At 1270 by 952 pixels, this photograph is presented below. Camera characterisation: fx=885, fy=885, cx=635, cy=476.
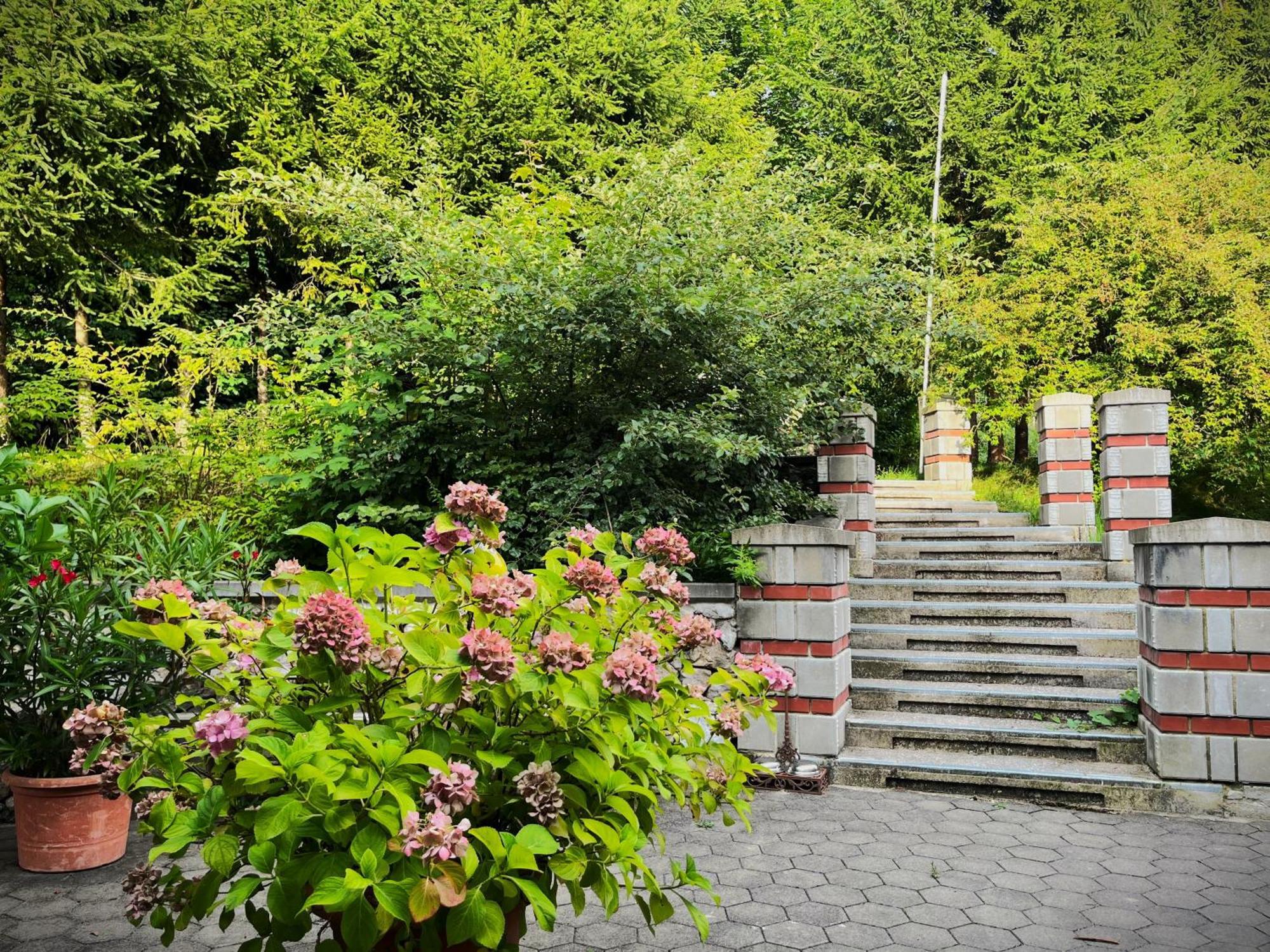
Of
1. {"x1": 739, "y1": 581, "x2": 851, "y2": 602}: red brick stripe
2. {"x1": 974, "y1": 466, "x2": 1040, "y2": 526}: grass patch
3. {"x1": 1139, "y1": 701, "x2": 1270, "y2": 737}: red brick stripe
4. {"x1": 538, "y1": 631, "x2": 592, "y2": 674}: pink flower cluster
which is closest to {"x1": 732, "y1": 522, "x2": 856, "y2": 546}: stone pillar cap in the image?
{"x1": 739, "y1": 581, "x2": 851, "y2": 602}: red brick stripe

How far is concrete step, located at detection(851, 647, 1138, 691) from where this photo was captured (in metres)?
5.65

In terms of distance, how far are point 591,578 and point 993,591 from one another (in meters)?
5.53

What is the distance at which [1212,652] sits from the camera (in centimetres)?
466

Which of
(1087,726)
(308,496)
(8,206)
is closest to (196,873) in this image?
(308,496)

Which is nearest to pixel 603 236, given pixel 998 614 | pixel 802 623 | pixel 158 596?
pixel 802 623

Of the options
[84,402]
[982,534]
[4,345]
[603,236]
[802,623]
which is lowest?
[802,623]

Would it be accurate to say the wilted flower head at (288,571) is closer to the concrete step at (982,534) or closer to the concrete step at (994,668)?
the concrete step at (994,668)

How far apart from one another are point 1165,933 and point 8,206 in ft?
42.2

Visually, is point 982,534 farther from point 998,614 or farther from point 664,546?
point 664,546

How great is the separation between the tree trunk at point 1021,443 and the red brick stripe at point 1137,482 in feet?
33.1

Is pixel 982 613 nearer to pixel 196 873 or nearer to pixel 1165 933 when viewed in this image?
pixel 1165 933

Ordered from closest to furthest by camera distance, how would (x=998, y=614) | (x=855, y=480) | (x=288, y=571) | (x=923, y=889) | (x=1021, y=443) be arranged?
(x=288, y=571)
(x=923, y=889)
(x=998, y=614)
(x=855, y=480)
(x=1021, y=443)

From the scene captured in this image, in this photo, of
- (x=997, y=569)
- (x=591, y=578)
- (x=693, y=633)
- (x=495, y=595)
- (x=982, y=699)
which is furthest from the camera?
(x=997, y=569)

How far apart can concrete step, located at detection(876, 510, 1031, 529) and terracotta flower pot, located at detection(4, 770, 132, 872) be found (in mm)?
7199
